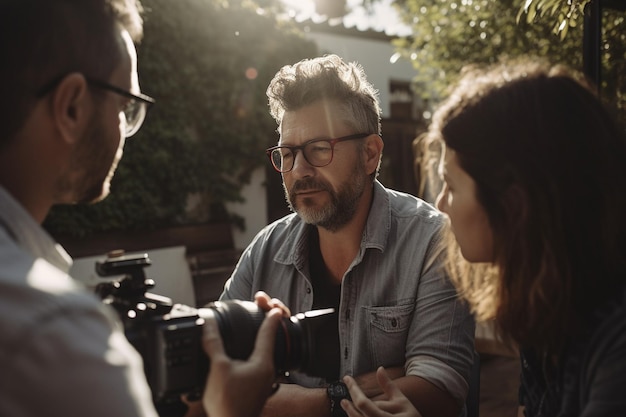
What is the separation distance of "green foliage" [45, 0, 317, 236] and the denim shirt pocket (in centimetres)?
569

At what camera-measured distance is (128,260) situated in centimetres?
156

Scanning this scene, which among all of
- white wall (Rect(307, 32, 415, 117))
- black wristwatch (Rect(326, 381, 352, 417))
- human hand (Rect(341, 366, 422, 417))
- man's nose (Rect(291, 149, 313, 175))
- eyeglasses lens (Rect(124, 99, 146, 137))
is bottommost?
black wristwatch (Rect(326, 381, 352, 417))

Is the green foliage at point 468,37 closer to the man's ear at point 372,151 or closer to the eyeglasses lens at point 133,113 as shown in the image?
the man's ear at point 372,151

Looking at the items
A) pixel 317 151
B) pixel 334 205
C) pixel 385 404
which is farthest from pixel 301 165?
pixel 385 404

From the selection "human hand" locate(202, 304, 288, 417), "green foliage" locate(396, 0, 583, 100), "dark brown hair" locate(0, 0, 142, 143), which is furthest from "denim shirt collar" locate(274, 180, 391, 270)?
"green foliage" locate(396, 0, 583, 100)

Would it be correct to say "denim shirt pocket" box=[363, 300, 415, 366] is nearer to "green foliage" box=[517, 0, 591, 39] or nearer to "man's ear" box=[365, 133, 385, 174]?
"man's ear" box=[365, 133, 385, 174]

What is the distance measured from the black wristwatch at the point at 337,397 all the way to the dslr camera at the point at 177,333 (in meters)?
0.55

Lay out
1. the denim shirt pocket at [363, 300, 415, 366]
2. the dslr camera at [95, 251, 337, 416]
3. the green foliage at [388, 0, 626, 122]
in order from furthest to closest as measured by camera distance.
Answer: the green foliage at [388, 0, 626, 122] < the denim shirt pocket at [363, 300, 415, 366] < the dslr camera at [95, 251, 337, 416]

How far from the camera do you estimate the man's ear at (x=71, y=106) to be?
4.39ft

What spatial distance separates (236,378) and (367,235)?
1.21 metres

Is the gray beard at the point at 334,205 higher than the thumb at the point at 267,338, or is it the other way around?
the gray beard at the point at 334,205

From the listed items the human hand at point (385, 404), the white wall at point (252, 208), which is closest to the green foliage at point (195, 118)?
the white wall at point (252, 208)

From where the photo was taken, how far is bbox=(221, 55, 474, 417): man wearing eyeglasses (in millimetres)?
2279

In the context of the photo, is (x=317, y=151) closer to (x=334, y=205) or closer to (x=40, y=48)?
(x=334, y=205)
